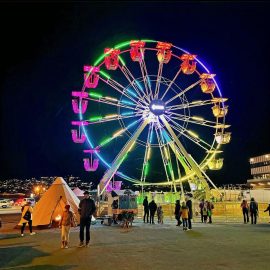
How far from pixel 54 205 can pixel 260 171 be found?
99.0m

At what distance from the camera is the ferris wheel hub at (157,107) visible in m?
29.8

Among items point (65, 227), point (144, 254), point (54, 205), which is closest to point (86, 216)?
point (65, 227)

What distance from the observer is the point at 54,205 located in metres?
19.0

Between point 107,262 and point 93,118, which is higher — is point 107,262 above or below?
below

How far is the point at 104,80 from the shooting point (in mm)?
29906

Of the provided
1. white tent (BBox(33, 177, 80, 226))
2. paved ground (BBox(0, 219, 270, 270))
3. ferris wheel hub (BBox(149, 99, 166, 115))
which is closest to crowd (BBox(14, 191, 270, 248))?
paved ground (BBox(0, 219, 270, 270))

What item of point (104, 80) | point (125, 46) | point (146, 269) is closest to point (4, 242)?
point (146, 269)

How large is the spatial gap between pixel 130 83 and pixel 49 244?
64.4 ft

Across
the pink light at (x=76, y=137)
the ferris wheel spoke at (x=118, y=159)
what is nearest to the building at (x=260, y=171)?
the ferris wheel spoke at (x=118, y=159)

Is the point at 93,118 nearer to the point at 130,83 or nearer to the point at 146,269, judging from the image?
the point at 130,83

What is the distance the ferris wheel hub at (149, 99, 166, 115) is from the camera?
29.8 m

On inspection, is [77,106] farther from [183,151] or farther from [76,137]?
[183,151]

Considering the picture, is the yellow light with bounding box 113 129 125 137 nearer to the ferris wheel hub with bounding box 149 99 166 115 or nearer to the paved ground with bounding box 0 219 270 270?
the ferris wheel hub with bounding box 149 99 166 115

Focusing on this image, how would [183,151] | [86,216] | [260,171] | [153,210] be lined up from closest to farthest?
[86,216] < [153,210] < [183,151] < [260,171]
